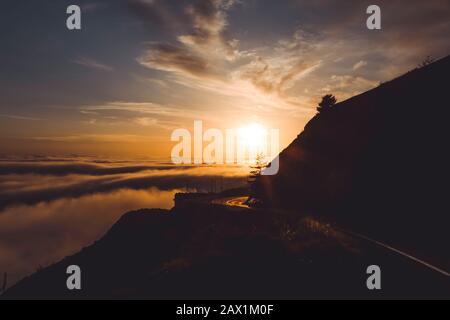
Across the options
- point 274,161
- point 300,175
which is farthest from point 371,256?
point 274,161

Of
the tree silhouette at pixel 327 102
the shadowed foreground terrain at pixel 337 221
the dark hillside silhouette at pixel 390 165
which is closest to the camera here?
the shadowed foreground terrain at pixel 337 221

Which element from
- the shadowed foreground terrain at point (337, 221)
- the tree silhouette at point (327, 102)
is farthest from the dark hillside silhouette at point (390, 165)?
the tree silhouette at point (327, 102)

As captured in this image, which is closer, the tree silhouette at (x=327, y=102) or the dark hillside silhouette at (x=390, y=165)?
the dark hillside silhouette at (x=390, y=165)

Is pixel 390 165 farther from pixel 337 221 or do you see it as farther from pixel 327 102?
pixel 327 102

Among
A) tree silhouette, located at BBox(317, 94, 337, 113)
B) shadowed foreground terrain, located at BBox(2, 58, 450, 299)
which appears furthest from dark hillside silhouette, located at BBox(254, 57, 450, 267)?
tree silhouette, located at BBox(317, 94, 337, 113)

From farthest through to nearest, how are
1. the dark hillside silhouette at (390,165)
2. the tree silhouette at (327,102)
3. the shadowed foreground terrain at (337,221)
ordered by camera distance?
the tree silhouette at (327,102)
the dark hillside silhouette at (390,165)
the shadowed foreground terrain at (337,221)

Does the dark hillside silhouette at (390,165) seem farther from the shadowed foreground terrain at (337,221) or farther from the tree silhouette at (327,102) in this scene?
the tree silhouette at (327,102)

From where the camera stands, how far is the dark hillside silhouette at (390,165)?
2058cm

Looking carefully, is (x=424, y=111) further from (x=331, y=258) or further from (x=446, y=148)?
(x=331, y=258)

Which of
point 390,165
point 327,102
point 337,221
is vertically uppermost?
point 327,102

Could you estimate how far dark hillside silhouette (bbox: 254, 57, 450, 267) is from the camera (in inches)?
810

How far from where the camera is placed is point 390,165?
25531 millimetres

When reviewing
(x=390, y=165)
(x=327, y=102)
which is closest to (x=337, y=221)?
(x=390, y=165)

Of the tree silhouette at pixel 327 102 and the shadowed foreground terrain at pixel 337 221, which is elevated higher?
the tree silhouette at pixel 327 102
